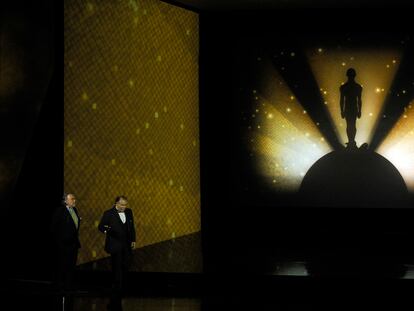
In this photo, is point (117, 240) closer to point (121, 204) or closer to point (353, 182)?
point (121, 204)

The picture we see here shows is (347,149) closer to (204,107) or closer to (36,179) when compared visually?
(204,107)

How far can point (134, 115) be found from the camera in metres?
10.9

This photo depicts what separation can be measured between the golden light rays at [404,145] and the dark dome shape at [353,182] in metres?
0.10

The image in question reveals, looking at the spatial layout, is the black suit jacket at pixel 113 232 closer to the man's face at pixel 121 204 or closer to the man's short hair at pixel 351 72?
the man's face at pixel 121 204

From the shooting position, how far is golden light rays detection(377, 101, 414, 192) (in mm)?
12125

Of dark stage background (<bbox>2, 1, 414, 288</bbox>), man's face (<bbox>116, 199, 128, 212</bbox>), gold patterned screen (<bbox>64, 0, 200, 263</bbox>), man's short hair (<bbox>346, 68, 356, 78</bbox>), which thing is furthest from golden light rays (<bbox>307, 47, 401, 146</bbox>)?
man's face (<bbox>116, 199, 128, 212</bbox>)

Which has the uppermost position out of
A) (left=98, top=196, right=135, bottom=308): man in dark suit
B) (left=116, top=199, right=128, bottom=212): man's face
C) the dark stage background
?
the dark stage background

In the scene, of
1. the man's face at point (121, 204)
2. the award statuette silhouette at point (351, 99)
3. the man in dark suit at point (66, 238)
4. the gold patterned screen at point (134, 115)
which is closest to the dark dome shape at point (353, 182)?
the award statuette silhouette at point (351, 99)

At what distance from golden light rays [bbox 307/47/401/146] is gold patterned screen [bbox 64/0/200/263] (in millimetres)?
2153

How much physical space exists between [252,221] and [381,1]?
4.19 metres

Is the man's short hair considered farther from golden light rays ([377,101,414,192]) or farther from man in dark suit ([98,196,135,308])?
man in dark suit ([98,196,135,308])

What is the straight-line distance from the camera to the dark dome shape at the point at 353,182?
12.2 meters

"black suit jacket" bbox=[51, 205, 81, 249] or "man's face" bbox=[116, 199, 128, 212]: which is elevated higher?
"man's face" bbox=[116, 199, 128, 212]

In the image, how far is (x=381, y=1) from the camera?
12.1m
